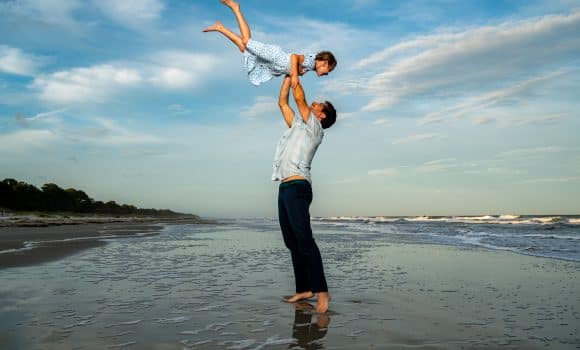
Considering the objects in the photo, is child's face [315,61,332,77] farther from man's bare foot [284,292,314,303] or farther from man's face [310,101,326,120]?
man's bare foot [284,292,314,303]

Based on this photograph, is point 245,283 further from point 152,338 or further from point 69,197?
point 69,197

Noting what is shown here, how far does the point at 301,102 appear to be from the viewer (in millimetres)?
4355

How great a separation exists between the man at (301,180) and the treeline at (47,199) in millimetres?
63910

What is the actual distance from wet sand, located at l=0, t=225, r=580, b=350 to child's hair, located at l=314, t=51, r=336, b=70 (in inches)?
94.9

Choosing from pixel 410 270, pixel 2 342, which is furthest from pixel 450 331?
pixel 410 270

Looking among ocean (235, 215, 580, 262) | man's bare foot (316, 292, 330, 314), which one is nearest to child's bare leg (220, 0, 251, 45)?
man's bare foot (316, 292, 330, 314)

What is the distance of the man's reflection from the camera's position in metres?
3.09

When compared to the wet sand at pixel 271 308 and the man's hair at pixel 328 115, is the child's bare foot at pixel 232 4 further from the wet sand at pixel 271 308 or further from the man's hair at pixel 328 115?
the wet sand at pixel 271 308

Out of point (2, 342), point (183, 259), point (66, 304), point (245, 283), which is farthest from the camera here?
point (183, 259)

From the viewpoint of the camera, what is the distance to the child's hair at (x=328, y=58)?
164 inches

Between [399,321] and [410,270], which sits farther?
[410,270]

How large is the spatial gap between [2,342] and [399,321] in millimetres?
3101

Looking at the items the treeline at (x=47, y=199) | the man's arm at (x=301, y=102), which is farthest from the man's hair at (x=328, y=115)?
the treeline at (x=47, y=199)

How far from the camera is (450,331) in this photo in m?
3.47
